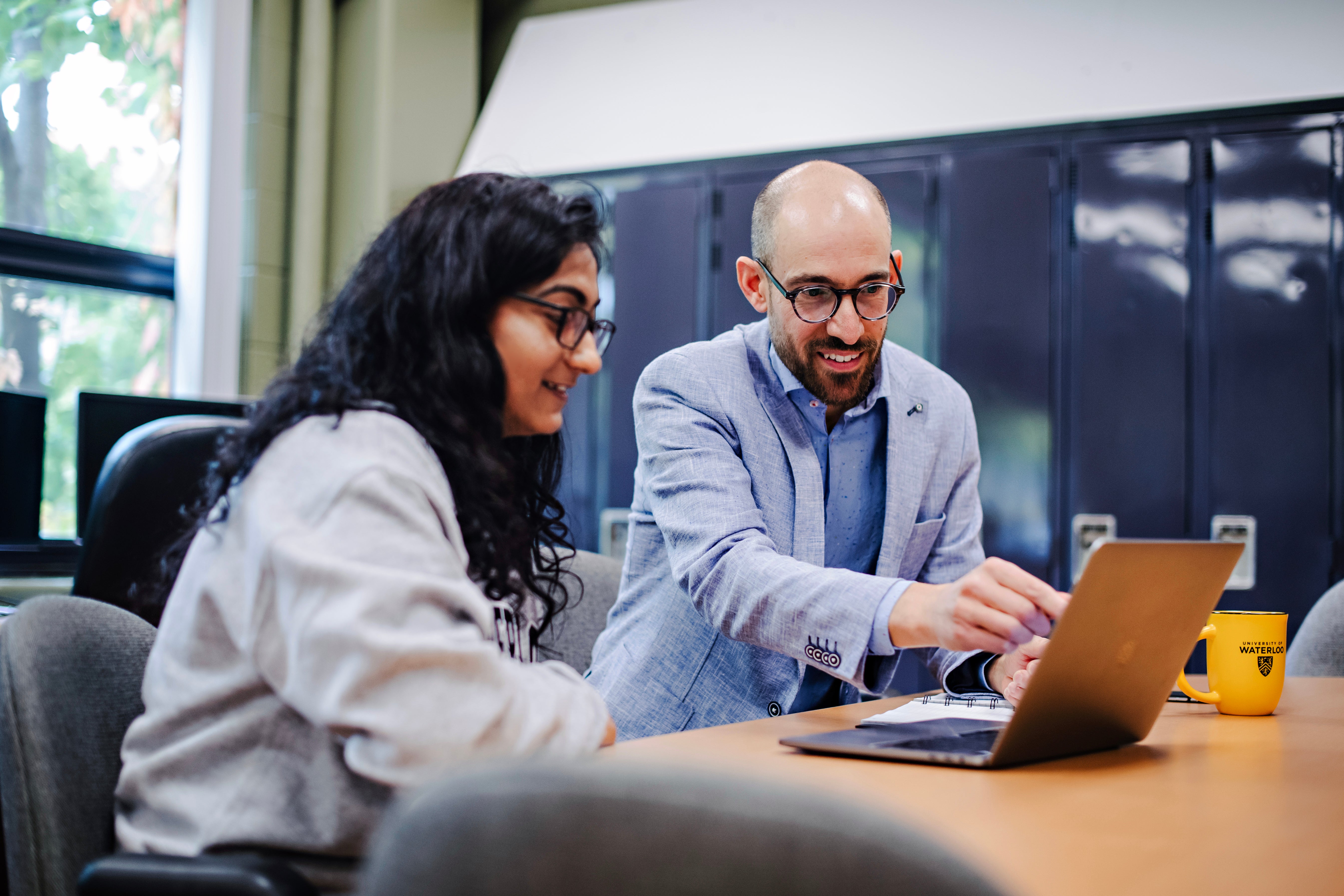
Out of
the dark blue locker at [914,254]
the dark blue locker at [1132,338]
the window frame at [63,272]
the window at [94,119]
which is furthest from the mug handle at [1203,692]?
the window at [94,119]

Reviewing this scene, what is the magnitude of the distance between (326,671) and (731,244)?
2.78m

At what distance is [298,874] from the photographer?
730 millimetres

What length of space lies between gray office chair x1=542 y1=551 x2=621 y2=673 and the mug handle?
804mm

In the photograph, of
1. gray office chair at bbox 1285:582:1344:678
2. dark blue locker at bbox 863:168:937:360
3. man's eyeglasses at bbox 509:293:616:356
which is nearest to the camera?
man's eyeglasses at bbox 509:293:616:356

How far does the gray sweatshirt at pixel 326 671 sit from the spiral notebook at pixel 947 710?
0.43 metres

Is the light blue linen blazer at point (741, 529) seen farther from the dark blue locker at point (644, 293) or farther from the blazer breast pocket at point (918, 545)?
the dark blue locker at point (644, 293)

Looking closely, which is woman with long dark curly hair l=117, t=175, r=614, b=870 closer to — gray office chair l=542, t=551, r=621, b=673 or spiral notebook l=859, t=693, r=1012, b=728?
spiral notebook l=859, t=693, r=1012, b=728

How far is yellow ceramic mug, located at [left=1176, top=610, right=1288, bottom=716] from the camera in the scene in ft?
4.11

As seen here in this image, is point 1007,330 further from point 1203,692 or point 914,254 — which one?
point 1203,692

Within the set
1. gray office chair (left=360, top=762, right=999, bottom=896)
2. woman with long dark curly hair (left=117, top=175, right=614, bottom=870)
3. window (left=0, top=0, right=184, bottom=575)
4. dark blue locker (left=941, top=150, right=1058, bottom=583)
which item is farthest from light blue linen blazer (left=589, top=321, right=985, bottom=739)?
window (left=0, top=0, right=184, bottom=575)

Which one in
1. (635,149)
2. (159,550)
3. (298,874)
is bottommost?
(298,874)

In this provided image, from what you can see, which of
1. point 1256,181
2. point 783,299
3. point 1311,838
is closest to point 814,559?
point 783,299

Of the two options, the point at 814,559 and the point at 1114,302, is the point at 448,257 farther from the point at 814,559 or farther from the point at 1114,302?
the point at 1114,302

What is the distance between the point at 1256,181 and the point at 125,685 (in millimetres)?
2886
